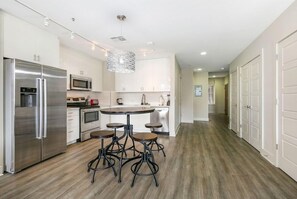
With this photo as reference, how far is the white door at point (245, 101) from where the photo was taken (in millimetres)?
4254

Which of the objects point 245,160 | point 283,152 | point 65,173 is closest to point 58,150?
point 65,173

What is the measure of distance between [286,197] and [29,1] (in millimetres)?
4243

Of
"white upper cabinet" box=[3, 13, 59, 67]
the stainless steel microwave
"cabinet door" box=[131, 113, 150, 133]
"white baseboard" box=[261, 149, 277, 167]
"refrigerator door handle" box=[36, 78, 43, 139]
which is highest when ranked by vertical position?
"white upper cabinet" box=[3, 13, 59, 67]

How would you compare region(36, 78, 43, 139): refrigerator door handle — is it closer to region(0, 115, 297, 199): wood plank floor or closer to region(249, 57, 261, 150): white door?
region(0, 115, 297, 199): wood plank floor

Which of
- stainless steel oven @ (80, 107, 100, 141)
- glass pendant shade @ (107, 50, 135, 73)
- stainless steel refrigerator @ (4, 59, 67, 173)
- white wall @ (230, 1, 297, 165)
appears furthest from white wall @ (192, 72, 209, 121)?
stainless steel refrigerator @ (4, 59, 67, 173)

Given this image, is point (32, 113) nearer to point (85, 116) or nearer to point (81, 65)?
point (85, 116)

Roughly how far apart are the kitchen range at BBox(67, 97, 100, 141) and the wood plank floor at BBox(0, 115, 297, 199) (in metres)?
1.08

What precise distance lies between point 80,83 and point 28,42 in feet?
6.21

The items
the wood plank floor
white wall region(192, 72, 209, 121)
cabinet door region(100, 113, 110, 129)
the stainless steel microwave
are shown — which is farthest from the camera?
white wall region(192, 72, 209, 121)

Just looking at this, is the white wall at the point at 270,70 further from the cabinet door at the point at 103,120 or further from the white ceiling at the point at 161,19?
the cabinet door at the point at 103,120

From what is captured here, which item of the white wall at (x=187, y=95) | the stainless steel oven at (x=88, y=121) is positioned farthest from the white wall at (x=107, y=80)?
the white wall at (x=187, y=95)

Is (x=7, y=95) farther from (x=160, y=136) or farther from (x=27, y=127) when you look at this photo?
(x=160, y=136)

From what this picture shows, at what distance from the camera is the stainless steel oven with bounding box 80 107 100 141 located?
4.32m

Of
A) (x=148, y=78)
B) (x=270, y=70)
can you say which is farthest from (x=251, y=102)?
(x=148, y=78)
